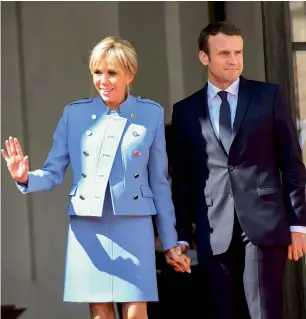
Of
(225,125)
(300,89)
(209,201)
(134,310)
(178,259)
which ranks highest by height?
(300,89)

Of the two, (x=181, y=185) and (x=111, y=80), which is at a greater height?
(x=111, y=80)

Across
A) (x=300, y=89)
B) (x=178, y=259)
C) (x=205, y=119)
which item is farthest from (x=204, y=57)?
(x=300, y=89)

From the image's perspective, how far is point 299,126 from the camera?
396 cm

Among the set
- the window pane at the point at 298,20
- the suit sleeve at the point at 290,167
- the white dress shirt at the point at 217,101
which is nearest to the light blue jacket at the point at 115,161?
the white dress shirt at the point at 217,101

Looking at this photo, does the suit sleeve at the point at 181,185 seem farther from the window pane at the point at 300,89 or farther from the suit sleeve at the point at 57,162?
the window pane at the point at 300,89

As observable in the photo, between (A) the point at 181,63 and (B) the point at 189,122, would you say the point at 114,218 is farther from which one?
(A) the point at 181,63

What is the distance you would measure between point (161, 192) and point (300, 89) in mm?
1315

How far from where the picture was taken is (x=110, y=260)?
114 inches

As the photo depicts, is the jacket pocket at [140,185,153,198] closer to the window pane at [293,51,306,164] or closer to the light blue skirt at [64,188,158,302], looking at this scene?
the light blue skirt at [64,188,158,302]

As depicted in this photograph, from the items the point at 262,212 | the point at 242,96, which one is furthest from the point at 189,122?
the point at 262,212

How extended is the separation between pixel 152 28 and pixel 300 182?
1.58 metres

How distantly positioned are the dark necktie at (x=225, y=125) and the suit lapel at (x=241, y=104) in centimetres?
2

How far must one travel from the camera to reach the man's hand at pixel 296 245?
299cm

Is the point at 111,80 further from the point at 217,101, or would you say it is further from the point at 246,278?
the point at 246,278
